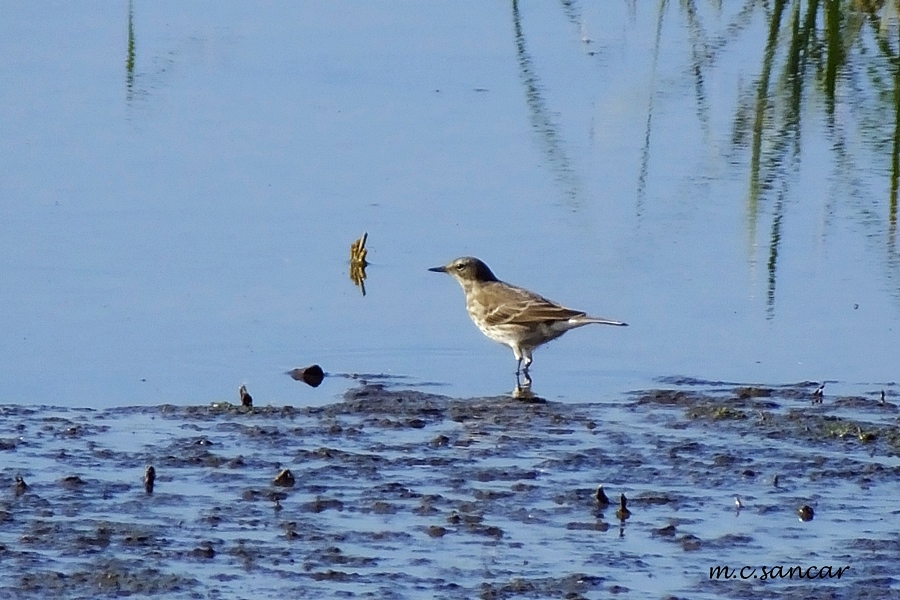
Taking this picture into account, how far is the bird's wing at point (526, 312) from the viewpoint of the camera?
9.84 meters

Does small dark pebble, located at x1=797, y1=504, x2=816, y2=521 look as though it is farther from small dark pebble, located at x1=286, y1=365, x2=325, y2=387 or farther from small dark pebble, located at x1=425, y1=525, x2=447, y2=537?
small dark pebble, located at x1=286, y1=365, x2=325, y2=387

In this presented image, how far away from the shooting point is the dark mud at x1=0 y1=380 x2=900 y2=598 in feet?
20.4

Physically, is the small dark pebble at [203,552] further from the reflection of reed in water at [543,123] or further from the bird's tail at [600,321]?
the reflection of reed in water at [543,123]

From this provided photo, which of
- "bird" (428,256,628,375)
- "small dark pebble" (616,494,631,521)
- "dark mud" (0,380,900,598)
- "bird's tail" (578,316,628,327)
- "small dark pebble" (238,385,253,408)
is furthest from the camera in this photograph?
"bird" (428,256,628,375)

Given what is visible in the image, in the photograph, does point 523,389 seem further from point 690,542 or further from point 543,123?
point 543,123

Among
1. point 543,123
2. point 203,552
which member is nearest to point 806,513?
point 203,552

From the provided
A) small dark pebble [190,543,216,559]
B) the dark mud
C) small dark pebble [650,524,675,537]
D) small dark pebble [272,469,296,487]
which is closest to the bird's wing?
the dark mud

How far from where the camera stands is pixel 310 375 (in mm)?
9188

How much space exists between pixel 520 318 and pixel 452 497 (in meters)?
2.81

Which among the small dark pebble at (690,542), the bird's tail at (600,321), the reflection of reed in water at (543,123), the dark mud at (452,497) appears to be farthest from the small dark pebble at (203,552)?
the reflection of reed in water at (543,123)

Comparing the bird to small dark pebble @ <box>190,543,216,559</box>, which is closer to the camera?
small dark pebble @ <box>190,543,216,559</box>

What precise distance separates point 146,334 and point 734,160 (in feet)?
15.7

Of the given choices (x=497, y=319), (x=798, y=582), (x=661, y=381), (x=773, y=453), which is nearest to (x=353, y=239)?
(x=497, y=319)

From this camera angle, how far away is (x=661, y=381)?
9.20 metres
